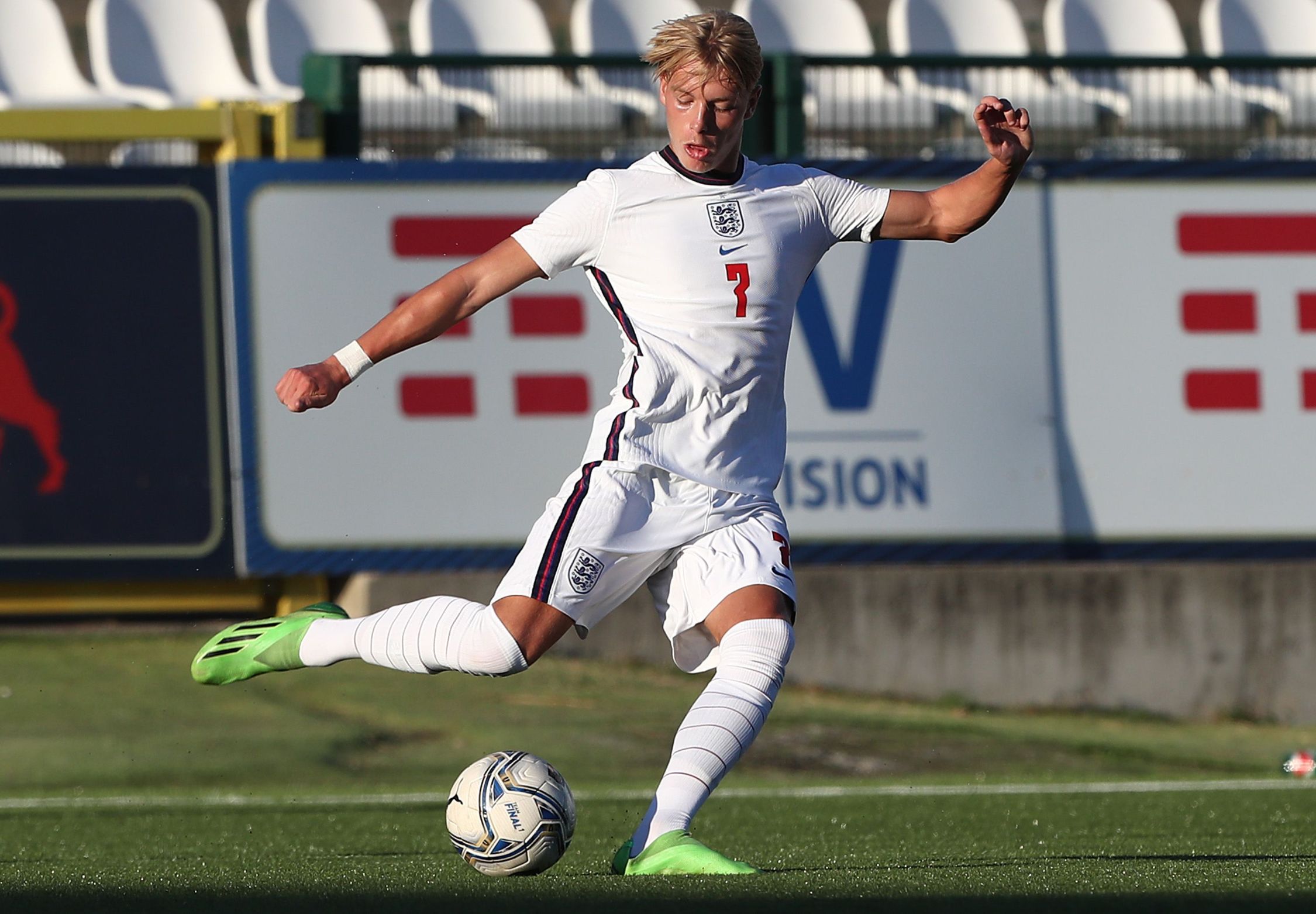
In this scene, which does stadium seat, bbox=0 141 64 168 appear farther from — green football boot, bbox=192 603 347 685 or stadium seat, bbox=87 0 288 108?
green football boot, bbox=192 603 347 685

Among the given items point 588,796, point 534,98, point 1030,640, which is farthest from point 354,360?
point 534,98

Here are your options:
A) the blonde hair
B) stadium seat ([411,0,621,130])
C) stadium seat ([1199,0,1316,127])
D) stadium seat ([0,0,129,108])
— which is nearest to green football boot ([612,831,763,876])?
the blonde hair

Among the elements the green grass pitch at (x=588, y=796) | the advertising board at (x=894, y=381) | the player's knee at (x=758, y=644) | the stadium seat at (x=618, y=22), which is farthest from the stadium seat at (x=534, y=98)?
the player's knee at (x=758, y=644)

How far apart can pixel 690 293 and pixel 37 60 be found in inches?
487

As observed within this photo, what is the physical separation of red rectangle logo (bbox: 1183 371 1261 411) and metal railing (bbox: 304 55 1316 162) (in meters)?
1.39

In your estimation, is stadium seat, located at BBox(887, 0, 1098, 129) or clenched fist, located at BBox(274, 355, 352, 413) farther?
stadium seat, located at BBox(887, 0, 1098, 129)

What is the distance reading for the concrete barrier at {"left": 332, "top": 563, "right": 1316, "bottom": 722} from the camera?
11.1m

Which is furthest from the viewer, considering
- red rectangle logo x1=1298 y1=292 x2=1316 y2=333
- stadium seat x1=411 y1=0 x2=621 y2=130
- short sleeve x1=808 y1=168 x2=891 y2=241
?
stadium seat x1=411 y1=0 x2=621 y2=130

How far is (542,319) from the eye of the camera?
1097 centimetres

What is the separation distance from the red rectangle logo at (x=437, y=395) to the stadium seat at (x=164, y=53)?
17.4 ft

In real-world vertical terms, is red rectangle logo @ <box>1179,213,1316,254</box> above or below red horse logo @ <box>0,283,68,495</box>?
above

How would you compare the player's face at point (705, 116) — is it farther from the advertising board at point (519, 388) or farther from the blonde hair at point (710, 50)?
the advertising board at point (519, 388)

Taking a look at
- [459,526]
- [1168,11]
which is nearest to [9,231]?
[459,526]

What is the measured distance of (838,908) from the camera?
3857 millimetres
